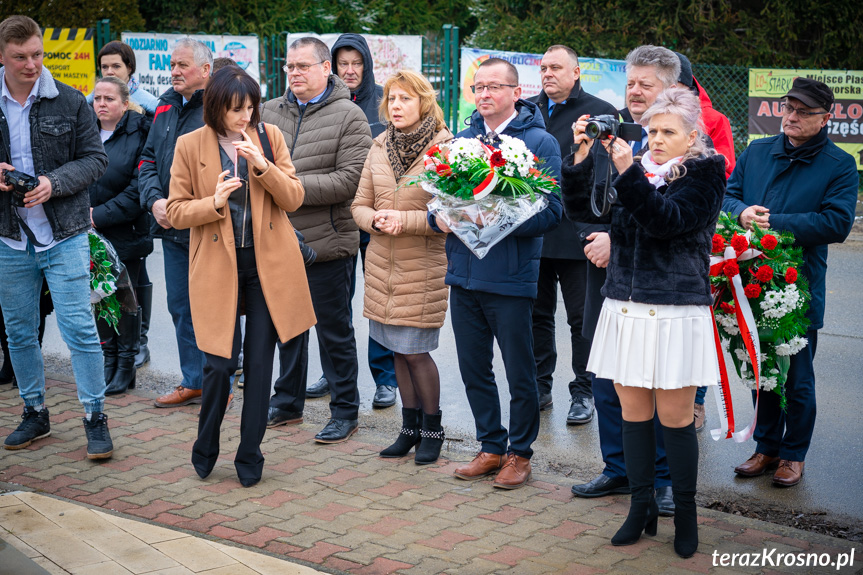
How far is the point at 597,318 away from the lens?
485 centimetres

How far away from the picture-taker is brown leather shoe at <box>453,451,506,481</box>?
5035mm

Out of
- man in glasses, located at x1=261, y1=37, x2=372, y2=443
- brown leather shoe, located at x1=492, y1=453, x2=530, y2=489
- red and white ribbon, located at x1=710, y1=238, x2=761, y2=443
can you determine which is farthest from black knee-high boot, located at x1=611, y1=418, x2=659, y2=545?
man in glasses, located at x1=261, y1=37, x2=372, y2=443

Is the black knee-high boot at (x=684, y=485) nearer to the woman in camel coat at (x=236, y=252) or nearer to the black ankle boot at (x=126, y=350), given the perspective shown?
the woman in camel coat at (x=236, y=252)

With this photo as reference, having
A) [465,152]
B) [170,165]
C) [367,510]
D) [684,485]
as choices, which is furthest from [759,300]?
[170,165]

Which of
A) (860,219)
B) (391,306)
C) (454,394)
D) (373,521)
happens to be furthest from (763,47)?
(373,521)

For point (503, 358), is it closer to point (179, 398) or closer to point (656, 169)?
point (656, 169)

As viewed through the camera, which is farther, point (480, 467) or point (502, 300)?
point (480, 467)

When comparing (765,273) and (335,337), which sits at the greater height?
(765,273)

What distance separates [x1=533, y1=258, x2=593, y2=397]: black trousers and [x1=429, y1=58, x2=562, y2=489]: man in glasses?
3.49ft

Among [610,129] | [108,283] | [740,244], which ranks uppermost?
[610,129]

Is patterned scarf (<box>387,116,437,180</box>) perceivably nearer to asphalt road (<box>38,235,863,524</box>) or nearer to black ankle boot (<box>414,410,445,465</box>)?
black ankle boot (<box>414,410,445,465</box>)

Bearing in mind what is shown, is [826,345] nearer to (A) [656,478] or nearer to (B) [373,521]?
(A) [656,478]

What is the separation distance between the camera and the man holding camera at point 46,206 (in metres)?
5.17

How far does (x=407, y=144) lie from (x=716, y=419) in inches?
111
